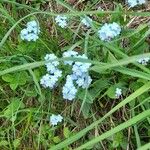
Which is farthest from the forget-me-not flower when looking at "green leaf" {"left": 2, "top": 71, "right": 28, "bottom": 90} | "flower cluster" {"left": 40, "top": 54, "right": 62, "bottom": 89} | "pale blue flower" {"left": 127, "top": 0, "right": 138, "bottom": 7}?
"pale blue flower" {"left": 127, "top": 0, "right": 138, "bottom": 7}

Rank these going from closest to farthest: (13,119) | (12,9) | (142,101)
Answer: (142,101), (13,119), (12,9)

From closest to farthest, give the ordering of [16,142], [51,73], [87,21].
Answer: [87,21], [51,73], [16,142]

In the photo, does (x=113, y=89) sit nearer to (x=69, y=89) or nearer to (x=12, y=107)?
(x=69, y=89)

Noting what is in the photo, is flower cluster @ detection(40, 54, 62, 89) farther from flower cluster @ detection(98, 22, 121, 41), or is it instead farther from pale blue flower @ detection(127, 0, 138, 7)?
pale blue flower @ detection(127, 0, 138, 7)

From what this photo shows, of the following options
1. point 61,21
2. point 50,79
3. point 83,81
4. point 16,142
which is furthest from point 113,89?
point 16,142

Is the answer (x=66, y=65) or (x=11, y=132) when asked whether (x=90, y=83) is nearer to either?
(x=66, y=65)

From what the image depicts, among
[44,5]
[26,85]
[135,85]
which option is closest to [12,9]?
[44,5]
